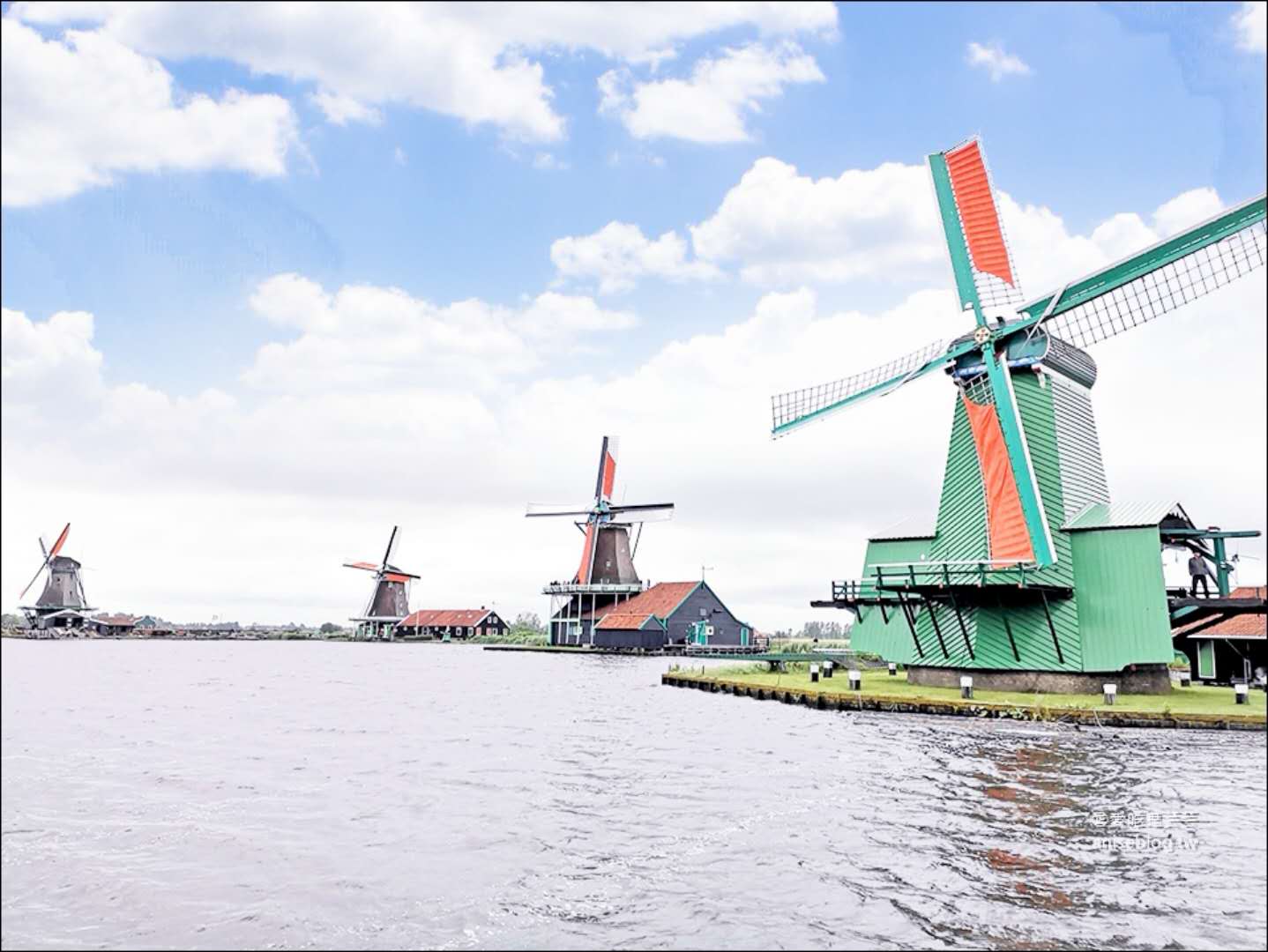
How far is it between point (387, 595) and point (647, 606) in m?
44.5

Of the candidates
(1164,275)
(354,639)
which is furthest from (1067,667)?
(354,639)

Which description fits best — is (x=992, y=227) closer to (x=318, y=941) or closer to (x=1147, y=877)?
(x=1147, y=877)

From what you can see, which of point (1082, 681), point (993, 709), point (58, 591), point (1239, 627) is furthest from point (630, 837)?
point (58, 591)

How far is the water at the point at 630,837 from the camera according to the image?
909cm

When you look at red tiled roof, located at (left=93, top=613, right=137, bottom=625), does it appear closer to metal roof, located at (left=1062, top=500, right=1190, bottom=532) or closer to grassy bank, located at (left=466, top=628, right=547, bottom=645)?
grassy bank, located at (left=466, top=628, right=547, bottom=645)

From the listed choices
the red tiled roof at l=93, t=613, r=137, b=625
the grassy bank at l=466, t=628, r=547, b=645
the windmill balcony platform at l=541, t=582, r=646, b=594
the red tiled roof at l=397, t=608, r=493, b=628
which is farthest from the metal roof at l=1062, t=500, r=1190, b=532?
the red tiled roof at l=93, t=613, r=137, b=625

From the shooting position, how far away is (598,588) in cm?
7838

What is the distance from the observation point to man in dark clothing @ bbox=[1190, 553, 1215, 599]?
2834 cm

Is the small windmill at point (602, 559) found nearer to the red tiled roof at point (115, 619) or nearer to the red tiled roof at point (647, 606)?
the red tiled roof at point (647, 606)

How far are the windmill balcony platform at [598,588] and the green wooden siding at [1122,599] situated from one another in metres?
53.4

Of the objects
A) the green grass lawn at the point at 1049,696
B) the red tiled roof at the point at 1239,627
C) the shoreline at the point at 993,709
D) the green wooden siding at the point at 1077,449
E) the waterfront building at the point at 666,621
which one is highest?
the green wooden siding at the point at 1077,449

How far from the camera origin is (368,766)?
711 inches

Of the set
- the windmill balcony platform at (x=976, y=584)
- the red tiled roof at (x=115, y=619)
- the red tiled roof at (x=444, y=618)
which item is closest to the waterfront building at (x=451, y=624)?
the red tiled roof at (x=444, y=618)

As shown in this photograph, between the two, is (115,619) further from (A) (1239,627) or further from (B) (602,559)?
(A) (1239,627)
